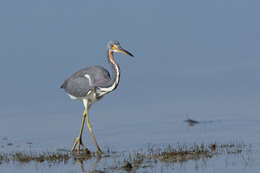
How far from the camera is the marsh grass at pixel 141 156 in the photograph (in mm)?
14352

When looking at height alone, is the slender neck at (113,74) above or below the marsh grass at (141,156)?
above

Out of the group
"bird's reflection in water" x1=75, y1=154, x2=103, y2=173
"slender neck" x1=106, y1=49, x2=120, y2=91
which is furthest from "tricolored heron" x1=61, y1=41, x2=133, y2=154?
"bird's reflection in water" x1=75, y1=154, x2=103, y2=173

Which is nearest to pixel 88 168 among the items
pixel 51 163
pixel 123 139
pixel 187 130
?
pixel 51 163

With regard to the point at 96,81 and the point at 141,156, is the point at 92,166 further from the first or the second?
the point at 96,81

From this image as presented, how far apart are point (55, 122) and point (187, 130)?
4.02 m

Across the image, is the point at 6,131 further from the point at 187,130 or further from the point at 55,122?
the point at 187,130

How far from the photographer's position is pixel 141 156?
14812 mm

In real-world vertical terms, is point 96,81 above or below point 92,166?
above

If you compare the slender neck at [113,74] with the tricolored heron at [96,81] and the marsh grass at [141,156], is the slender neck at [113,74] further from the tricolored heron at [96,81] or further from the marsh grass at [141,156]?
the marsh grass at [141,156]

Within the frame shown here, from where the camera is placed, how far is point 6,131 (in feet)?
67.3

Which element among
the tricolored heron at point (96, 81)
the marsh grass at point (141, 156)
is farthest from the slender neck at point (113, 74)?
the marsh grass at point (141, 156)

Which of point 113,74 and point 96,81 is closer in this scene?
point 113,74

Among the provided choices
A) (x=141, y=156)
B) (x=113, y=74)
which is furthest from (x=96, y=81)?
(x=141, y=156)

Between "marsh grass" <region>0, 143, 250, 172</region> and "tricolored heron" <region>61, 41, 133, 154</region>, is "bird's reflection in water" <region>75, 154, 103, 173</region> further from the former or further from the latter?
"tricolored heron" <region>61, 41, 133, 154</region>
